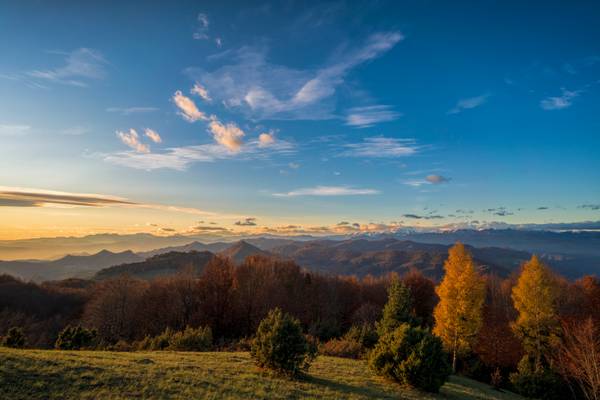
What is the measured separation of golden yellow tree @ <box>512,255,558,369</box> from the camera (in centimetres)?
4028

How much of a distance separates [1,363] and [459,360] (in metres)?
45.9

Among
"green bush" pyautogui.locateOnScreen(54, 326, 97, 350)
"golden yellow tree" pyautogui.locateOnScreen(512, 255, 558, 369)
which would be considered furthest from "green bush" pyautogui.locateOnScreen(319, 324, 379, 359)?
"golden yellow tree" pyautogui.locateOnScreen(512, 255, 558, 369)

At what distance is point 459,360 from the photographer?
4188cm

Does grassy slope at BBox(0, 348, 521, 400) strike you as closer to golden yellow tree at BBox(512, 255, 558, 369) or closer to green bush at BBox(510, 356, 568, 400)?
green bush at BBox(510, 356, 568, 400)

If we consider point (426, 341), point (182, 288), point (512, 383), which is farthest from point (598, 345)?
point (182, 288)

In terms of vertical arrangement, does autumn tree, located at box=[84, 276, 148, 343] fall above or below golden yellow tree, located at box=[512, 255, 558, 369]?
below

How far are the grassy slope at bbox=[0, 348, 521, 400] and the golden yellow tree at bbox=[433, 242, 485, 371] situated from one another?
22.4m

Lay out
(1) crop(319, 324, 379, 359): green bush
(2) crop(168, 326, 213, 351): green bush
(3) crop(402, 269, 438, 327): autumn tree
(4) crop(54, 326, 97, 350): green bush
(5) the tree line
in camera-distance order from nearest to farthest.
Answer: (4) crop(54, 326, 97, 350): green bush, (2) crop(168, 326, 213, 351): green bush, (1) crop(319, 324, 379, 359): green bush, (5) the tree line, (3) crop(402, 269, 438, 327): autumn tree

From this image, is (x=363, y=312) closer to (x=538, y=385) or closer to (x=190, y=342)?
(x=538, y=385)

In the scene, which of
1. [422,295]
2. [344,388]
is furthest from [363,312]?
[344,388]

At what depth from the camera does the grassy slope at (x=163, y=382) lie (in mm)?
11820

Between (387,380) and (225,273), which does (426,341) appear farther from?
(225,273)

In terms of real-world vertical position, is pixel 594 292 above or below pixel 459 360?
above

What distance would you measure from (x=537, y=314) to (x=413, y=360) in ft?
111
